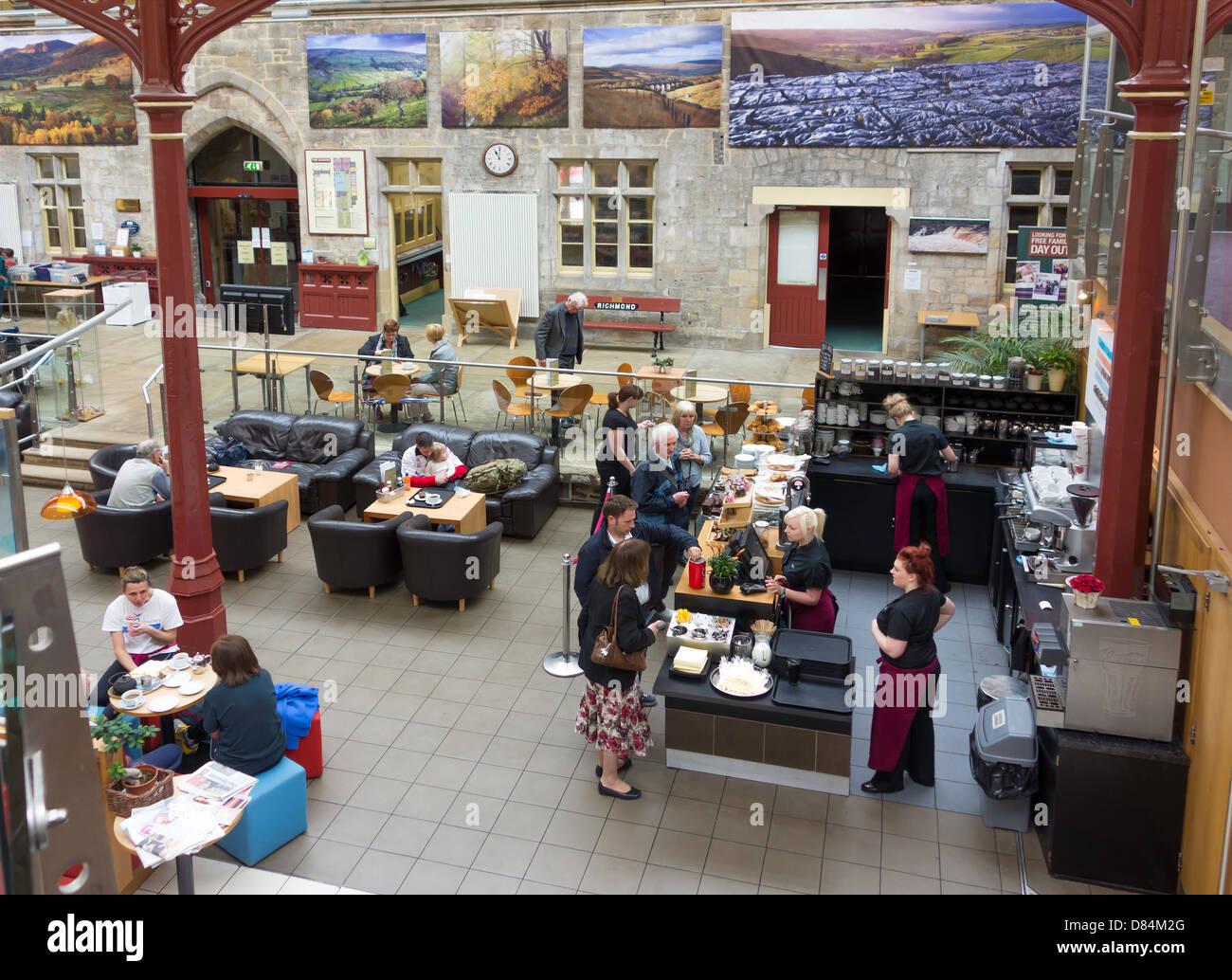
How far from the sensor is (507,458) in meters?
11.3

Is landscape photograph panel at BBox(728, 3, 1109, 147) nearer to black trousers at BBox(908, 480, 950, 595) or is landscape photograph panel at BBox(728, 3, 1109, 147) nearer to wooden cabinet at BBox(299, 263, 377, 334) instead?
wooden cabinet at BBox(299, 263, 377, 334)

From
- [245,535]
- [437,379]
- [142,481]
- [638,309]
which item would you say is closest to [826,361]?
[437,379]

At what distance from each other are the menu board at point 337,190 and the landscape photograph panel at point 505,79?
5.90 feet

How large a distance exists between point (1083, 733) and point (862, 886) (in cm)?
144

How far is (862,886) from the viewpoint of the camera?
6.10m

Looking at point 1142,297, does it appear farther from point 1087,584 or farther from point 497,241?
point 497,241

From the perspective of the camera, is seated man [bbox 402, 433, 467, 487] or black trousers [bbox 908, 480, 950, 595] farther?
seated man [bbox 402, 433, 467, 487]

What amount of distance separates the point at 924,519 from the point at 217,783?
20.4ft

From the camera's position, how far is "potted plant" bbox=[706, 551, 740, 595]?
299 inches

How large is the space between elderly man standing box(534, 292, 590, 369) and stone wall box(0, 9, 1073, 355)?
460 centimetres

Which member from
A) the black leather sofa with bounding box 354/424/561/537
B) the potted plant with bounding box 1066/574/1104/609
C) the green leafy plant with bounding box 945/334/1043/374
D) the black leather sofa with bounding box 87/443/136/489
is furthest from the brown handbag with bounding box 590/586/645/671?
the black leather sofa with bounding box 87/443/136/489

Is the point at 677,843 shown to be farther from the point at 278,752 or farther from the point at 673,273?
the point at 673,273

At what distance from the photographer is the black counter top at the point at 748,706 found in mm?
6715

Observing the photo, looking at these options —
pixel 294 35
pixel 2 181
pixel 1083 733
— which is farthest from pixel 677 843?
pixel 2 181
